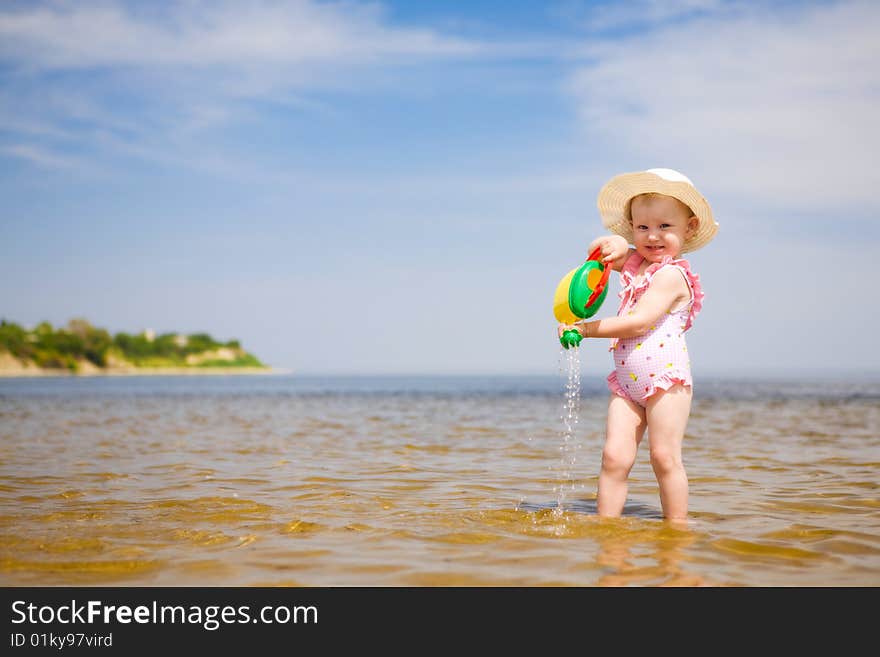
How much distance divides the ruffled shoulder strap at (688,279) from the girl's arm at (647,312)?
64 millimetres

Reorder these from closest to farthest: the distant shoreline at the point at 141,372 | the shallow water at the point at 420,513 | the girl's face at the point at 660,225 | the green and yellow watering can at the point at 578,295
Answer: the shallow water at the point at 420,513, the green and yellow watering can at the point at 578,295, the girl's face at the point at 660,225, the distant shoreline at the point at 141,372

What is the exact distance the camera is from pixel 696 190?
4441 mm

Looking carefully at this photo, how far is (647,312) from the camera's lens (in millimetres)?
4457

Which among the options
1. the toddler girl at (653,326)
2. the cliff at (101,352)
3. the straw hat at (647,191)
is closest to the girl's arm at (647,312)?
the toddler girl at (653,326)

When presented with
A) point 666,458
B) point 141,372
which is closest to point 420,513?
point 666,458

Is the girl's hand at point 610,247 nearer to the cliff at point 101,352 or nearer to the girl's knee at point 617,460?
the girl's knee at point 617,460

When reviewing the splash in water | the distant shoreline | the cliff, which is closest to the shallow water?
the splash in water

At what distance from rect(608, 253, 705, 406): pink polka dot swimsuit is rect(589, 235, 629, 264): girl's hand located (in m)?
0.15

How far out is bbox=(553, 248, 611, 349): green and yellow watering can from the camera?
4.43 metres

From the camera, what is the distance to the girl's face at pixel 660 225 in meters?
4.59

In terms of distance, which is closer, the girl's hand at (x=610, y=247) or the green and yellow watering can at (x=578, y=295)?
the green and yellow watering can at (x=578, y=295)
